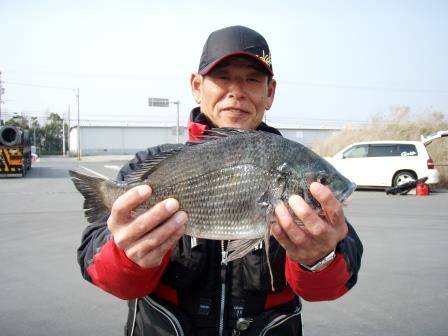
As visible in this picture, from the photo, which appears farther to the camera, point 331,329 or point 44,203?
point 44,203

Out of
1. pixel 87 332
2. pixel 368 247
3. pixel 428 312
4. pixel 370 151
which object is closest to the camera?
pixel 87 332

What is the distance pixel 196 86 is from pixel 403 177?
1361cm

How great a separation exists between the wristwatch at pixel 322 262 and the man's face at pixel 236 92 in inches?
38.7

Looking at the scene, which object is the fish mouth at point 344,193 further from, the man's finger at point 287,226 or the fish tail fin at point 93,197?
the fish tail fin at point 93,197

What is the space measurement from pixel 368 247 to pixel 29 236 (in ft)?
19.3

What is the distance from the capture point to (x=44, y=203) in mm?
11156

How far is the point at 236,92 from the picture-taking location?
2564mm

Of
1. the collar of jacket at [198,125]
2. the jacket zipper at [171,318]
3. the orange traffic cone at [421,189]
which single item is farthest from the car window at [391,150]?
the jacket zipper at [171,318]

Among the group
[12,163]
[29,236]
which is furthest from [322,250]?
[12,163]

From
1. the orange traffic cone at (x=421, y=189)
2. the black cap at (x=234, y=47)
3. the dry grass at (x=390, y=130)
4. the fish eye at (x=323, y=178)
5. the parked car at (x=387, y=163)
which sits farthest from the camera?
the dry grass at (x=390, y=130)

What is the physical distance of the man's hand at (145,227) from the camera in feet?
6.21

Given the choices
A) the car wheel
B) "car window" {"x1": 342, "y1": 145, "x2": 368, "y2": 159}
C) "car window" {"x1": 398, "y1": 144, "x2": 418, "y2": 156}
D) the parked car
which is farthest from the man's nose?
"car window" {"x1": 398, "y1": 144, "x2": 418, "y2": 156}

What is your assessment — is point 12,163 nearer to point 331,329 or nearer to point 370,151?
point 370,151

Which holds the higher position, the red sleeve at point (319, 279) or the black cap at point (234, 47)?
the black cap at point (234, 47)
